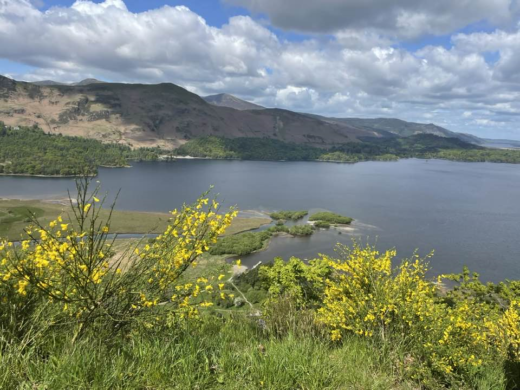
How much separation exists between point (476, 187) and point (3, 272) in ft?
455

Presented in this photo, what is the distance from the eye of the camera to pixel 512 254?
53.7 meters

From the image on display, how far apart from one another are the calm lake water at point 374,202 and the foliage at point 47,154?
36.8 feet

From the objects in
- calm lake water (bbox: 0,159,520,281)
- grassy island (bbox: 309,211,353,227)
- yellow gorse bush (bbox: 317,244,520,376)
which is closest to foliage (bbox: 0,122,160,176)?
calm lake water (bbox: 0,159,520,281)

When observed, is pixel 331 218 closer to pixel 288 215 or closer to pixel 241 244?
pixel 288 215

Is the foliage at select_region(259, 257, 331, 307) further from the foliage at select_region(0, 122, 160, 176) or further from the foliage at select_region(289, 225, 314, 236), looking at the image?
the foliage at select_region(0, 122, 160, 176)

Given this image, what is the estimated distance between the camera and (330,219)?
71.2m

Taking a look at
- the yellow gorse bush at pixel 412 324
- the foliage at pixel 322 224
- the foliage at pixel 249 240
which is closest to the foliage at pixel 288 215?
the foliage at pixel 322 224

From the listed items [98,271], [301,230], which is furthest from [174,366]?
[301,230]

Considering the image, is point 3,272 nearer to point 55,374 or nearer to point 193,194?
point 55,374

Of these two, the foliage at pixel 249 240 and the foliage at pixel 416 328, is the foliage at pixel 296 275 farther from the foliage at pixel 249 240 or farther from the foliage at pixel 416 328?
the foliage at pixel 249 240

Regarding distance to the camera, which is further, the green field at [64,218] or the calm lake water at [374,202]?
the green field at [64,218]

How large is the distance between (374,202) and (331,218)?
2514cm

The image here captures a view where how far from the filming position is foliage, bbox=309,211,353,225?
6988 centimetres

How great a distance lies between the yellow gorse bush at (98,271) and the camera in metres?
4.11
